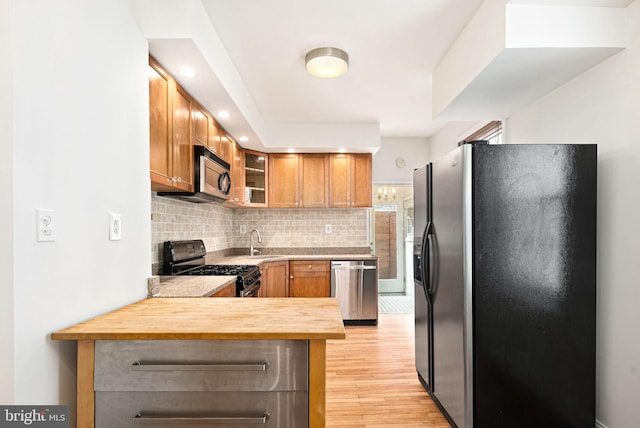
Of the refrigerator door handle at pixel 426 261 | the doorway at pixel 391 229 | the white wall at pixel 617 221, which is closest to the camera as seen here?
the white wall at pixel 617 221

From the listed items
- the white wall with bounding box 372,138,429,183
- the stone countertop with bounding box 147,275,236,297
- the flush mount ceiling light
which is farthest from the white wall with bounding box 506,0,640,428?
the white wall with bounding box 372,138,429,183

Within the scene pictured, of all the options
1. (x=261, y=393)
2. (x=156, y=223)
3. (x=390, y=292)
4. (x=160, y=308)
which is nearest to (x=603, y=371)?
(x=261, y=393)

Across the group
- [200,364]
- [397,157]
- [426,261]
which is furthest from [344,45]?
[397,157]

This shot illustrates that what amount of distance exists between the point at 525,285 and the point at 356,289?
109 inches

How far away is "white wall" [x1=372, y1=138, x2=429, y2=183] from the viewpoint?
559 cm

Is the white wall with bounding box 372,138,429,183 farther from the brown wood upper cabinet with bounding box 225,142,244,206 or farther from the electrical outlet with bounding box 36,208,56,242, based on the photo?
the electrical outlet with bounding box 36,208,56,242

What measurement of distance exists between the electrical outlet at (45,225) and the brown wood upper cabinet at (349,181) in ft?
12.8

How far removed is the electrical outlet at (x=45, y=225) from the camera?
1.17 meters

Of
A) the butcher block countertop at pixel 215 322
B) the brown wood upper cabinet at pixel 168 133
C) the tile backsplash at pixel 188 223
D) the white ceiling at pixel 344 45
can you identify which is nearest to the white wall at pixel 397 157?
the white ceiling at pixel 344 45

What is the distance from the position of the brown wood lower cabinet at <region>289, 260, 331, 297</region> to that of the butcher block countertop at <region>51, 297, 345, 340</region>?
291 centimetres

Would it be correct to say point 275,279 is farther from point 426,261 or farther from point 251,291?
point 426,261

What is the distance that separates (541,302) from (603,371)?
0.59m

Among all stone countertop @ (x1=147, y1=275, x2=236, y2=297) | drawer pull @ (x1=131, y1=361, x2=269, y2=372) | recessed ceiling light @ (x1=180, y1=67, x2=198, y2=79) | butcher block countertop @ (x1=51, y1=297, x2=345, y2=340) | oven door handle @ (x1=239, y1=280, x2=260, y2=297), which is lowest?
oven door handle @ (x1=239, y1=280, x2=260, y2=297)

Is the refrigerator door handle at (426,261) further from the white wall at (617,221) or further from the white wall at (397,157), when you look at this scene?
the white wall at (397,157)
